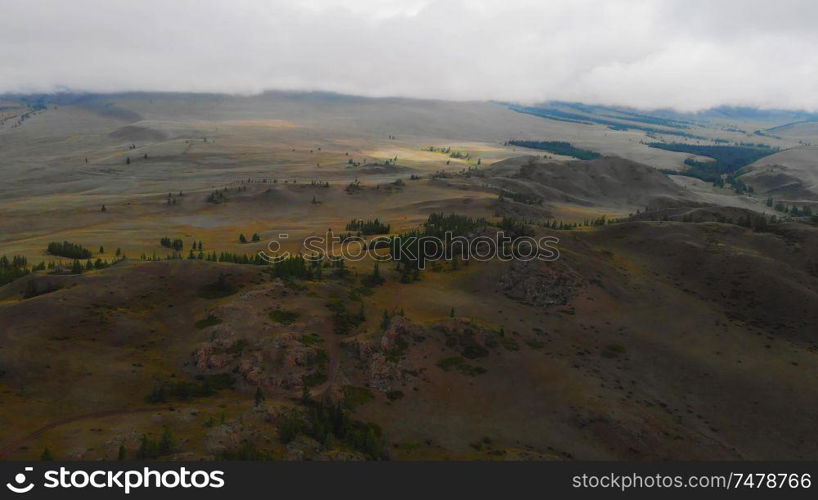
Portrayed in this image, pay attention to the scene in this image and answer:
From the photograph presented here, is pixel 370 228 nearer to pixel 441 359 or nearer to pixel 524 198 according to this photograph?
pixel 524 198

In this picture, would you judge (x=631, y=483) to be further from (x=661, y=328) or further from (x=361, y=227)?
(x=361, y=227)

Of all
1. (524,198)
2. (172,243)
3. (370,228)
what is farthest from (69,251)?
(524,198)

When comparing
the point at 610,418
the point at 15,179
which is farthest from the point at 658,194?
the point at 15,179

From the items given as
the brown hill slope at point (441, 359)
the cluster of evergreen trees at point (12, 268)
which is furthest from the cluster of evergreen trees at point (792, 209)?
the cluster of evergreen trees at point (12, 268)

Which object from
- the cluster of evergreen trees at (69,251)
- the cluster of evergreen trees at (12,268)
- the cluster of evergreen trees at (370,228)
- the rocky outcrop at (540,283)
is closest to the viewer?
the cluster of evergreen trees at (12,268)

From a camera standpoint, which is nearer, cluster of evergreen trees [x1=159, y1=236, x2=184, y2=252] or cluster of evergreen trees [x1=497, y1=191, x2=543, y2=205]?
cluster of evergreen trees [x1=159, y1=236, x2=184, y2=252]

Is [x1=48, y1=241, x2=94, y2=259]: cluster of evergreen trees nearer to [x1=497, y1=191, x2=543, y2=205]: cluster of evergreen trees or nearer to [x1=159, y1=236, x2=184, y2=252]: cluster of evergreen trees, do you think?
[x1=159, y1=236, x2=184, y2=252]: cluster of evergreen trees

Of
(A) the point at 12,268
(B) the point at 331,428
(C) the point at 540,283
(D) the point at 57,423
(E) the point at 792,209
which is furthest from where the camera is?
(E) the point at 792,209

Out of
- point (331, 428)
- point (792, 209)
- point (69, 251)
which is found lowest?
point (331, 428)

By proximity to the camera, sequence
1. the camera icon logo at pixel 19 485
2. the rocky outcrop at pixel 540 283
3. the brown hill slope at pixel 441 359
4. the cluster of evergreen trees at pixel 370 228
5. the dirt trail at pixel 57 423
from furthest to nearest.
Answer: the cluster of evergreen trees at pixel 370 228 < the rocky outcrop at pixel 540 283 < the brown hill slope at pixel 441 359 < the dirt trail at pixel 57 423 < the camera icon logo at pixel 19 485

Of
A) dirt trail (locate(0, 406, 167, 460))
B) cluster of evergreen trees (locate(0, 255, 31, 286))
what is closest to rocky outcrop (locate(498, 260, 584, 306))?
dirt trail (locate(0, 406, 167, 460))

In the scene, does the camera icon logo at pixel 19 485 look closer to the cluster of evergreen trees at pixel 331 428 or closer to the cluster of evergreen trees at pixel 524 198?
the cluster of evergreen trees at pixel 331 428
